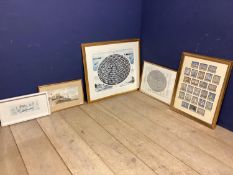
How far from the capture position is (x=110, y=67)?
7.22ft

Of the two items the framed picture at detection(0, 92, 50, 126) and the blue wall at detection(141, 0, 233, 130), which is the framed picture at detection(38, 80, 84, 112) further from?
the blue wall at detection(141, 0, 233, 130)

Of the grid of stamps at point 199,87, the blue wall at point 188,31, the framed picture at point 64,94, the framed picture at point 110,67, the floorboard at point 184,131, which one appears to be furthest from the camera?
the framed picture at point 110,67

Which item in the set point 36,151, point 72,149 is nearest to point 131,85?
point 72,149

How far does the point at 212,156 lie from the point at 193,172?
223mm

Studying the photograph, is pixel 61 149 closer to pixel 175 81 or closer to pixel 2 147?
pixel 2 147

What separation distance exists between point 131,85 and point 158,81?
1.06 feet

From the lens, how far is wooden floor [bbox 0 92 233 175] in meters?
1.36

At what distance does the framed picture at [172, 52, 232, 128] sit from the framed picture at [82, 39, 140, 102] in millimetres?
551

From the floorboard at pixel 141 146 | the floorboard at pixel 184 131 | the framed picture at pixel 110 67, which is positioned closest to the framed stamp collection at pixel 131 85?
the framed picture at pixel 110 67

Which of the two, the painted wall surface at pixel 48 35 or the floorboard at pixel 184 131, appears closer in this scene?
the floorboard at pixel 184 131

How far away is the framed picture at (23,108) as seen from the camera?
1.77m

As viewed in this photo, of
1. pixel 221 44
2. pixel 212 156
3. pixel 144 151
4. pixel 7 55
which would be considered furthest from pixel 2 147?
pixel 221 44

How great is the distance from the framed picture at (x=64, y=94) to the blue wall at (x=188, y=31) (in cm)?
82

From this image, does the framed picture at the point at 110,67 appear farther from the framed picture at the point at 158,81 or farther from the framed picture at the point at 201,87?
the framed picture at the point at 201,87
